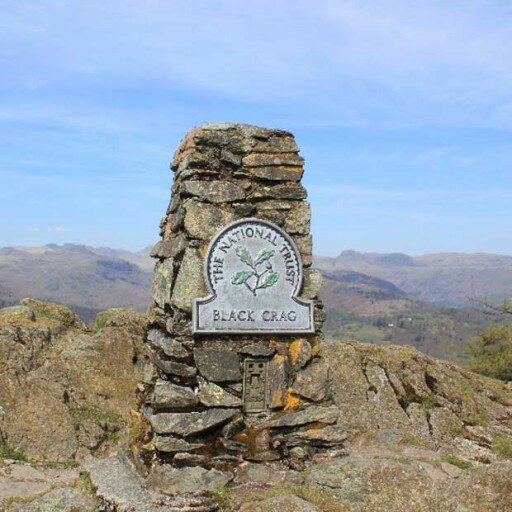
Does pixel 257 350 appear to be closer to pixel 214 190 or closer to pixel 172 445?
pixel 172 445

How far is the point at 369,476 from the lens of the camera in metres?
7.80

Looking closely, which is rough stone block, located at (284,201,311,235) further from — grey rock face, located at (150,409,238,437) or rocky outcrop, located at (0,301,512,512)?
grey rock face, located at (150,409,238,437)

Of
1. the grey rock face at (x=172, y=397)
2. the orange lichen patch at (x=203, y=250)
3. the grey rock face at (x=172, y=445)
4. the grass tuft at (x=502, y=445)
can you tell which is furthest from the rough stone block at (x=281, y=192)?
the grass tuft at (x=502, y=445)

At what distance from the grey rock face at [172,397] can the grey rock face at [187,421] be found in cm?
13

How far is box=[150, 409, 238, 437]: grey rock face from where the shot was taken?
8109mm

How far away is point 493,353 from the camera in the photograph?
28.8m

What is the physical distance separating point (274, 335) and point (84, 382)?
538 cm

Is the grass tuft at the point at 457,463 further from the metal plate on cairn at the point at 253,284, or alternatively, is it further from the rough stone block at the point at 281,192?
the rough stone block at the point at 281,192

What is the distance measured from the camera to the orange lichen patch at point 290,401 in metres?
8.77

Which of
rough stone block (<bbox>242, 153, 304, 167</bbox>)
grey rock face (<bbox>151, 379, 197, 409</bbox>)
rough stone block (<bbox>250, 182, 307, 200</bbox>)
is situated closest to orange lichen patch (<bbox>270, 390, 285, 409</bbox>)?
grey rock face (<bbox>151, 379, 197, 409</bbox>)

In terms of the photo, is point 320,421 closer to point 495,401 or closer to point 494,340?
point 495,401

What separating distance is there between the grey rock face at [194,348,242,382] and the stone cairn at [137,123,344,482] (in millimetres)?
15

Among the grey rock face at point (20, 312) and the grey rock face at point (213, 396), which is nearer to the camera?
the grey rock face at point (213, 396)

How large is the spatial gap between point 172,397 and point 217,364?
0.79 metres
